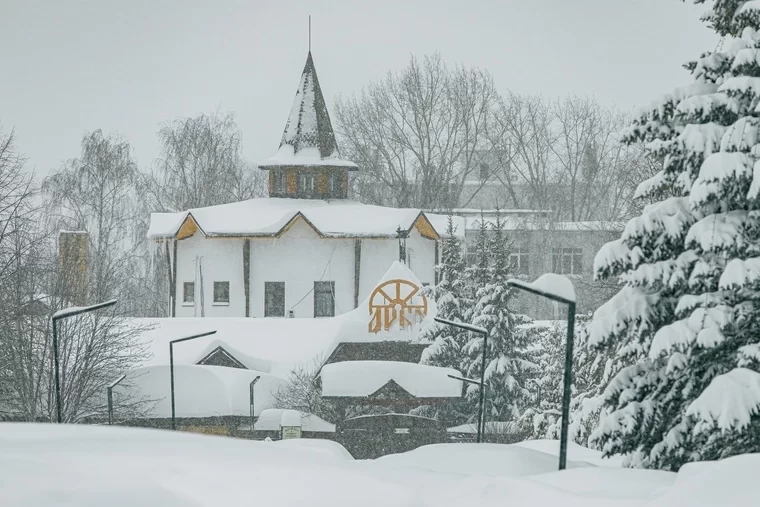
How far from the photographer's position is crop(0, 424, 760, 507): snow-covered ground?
25.7 ft

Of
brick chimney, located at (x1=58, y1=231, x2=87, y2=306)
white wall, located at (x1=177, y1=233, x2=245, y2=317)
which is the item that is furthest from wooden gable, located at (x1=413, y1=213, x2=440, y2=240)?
brick chimney, located at (x1=58, y1=231, x2=87, y2=306)

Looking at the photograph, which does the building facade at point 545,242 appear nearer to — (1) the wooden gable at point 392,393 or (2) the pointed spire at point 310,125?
(2) the pointed spire at point 310,125

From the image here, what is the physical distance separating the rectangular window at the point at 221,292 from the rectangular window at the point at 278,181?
499cm

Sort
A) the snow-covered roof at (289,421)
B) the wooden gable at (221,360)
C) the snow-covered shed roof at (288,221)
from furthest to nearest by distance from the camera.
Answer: the snow-covered shed roof at (288,221) → the wooden gable at (221,360) → the snow-covered roof at (289,421)

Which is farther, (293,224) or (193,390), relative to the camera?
(293,224)

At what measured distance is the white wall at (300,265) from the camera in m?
47.8

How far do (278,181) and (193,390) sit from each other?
19.0m

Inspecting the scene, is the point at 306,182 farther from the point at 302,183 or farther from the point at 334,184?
the point at 334,184

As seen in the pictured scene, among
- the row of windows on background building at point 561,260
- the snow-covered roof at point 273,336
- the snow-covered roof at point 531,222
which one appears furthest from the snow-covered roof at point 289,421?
the row of windows on background building at point 561,260

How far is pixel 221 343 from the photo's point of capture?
37.2 metres

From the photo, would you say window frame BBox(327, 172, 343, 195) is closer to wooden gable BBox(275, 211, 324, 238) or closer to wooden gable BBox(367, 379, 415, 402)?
wooden gable BBox(275, 211, 324, 238)

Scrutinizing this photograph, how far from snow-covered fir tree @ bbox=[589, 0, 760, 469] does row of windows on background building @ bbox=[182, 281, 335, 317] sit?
35.5 m

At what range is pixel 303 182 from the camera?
5088cm

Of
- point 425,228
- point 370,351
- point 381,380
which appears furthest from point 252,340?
point 425,228
